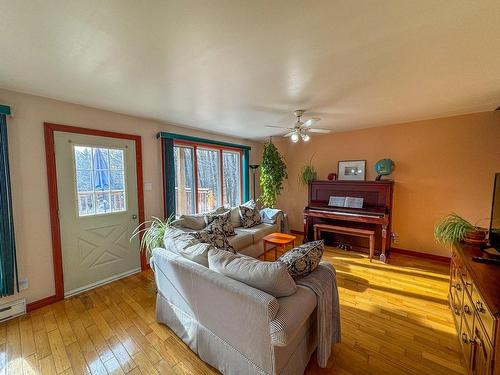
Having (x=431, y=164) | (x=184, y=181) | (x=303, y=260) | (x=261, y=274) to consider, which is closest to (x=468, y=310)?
(x=303, y=260)

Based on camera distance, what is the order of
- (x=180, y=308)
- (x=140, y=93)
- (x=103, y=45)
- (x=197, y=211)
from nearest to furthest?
(x=103, y=45), (x=180, y=308), (x=140, y=93), (x=197, y=211)

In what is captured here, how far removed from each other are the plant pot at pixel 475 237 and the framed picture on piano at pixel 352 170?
7.10 feet

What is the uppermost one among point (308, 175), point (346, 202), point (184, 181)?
point (308, 175)

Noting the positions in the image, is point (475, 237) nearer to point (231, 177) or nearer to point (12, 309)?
point (231, 177)

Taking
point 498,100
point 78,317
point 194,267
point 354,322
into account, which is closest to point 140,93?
point 194,267

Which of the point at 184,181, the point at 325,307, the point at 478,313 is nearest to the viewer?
the point at 478,313

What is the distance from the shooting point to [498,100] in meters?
2.56

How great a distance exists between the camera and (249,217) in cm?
393

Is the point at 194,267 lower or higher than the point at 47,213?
lower

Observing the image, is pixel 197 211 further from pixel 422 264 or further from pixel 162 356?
pixel 422 264

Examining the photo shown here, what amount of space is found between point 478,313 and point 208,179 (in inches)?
152

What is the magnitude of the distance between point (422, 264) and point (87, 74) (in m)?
4.92

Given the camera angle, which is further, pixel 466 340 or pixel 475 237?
pixel 475 237

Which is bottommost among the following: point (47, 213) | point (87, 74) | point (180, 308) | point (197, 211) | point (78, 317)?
point (78, 317)
